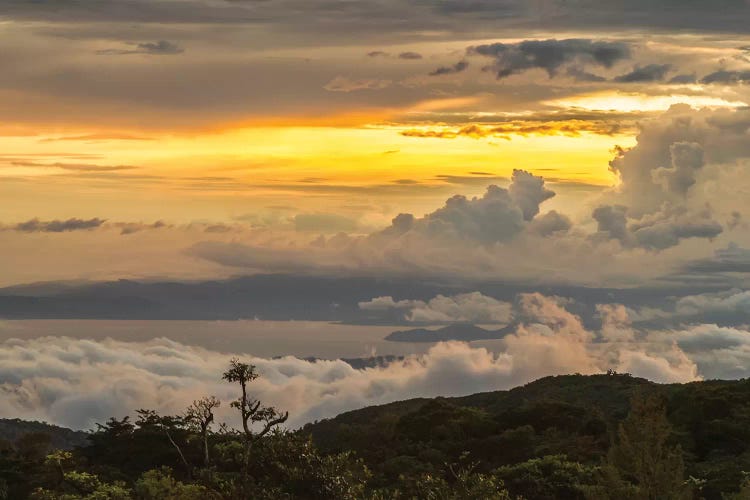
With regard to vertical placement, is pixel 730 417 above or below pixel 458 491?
above

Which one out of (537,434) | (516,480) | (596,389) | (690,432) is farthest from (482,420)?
(596,389)

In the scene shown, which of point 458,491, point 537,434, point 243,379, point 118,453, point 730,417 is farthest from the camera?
point 537,434

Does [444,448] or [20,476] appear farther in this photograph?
[444,448]

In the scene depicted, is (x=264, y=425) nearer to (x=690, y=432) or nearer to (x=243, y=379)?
(x=243, y=379)

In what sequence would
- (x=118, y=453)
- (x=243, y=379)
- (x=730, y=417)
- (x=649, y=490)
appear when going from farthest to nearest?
1. (x=730, y=417)
2. (x=118, y=453)
3. (x=243, y=379)
4. (x=649, y=490)

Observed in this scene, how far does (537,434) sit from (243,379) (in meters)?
45.5

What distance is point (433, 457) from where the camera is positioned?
84.6m

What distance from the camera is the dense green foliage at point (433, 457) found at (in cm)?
4812

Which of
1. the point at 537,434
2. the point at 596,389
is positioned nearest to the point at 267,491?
the point at 537,434

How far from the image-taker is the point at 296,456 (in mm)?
59188

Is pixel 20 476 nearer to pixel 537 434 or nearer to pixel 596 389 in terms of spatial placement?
pixel 537 434

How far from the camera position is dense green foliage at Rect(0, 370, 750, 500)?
48.1 meters

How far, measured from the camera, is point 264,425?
187 feet

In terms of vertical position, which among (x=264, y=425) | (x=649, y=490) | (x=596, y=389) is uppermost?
(x=596, y=389)
